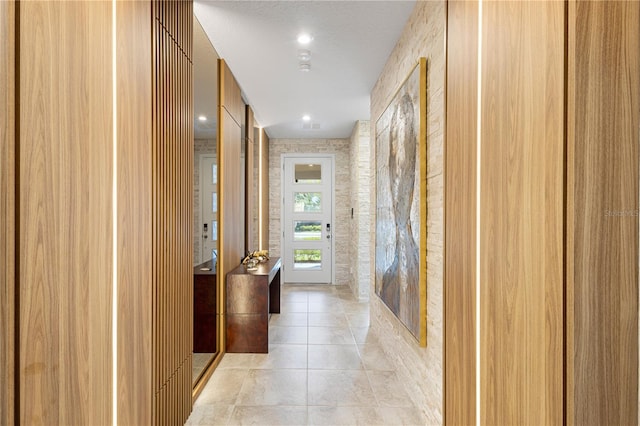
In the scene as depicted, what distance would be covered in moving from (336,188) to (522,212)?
5.73 m

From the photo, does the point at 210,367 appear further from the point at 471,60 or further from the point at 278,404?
the point at 471,60

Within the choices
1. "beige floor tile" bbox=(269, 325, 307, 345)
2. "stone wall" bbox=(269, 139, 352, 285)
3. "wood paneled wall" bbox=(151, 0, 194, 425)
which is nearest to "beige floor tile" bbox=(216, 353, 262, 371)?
"beige floor tile" bbox=(269, 325, 307, 345)

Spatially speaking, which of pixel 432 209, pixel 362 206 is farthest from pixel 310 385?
pixel 362 206

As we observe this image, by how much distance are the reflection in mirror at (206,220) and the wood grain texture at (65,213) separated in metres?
1.69

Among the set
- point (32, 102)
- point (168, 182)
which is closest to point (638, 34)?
point (32, 102)

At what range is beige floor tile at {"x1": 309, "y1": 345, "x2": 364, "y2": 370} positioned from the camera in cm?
315

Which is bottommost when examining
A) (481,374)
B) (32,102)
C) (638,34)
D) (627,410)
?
(481,374)

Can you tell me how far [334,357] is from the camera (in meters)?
3.35

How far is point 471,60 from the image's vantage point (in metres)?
1.47

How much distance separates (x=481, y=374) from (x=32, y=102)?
1.75 metres

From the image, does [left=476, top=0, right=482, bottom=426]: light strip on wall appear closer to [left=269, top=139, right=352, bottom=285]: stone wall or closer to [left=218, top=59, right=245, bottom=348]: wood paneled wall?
[left=218, top=59, right=245, bottom=348]: wood paneled wall

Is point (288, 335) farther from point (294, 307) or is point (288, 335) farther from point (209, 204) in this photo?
point (209, 204)


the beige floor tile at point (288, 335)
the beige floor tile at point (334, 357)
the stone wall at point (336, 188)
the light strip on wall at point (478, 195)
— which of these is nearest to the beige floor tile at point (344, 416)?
the beige floor tile at point (334, 357)

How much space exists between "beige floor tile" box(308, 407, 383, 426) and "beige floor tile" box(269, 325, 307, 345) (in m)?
1.33
